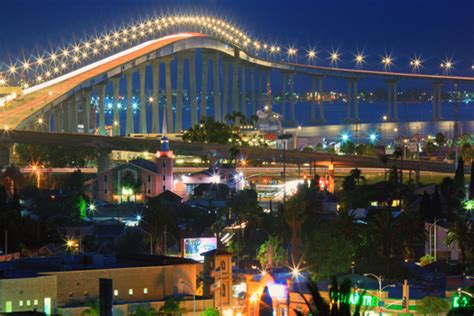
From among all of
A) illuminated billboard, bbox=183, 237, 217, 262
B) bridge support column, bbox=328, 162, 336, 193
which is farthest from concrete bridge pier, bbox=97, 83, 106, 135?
illuminated billboard, bbox=183, 237, 217, 262

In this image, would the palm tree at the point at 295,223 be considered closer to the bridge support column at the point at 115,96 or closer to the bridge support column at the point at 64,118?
the bridge support column at the point at 64,118

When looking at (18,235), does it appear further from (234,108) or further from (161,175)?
(234,108)

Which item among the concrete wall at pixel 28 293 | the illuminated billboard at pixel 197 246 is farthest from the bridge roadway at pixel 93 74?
the concrete wall at pixel 28 293

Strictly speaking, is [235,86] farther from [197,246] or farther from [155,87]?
[197,246]

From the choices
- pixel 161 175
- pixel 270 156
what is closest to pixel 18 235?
pixel 161 175

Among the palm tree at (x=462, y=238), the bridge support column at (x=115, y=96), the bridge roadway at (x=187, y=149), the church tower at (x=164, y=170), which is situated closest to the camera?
the palm tree at (x=462, y=238)

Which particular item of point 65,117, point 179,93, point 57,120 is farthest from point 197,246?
point 179,93

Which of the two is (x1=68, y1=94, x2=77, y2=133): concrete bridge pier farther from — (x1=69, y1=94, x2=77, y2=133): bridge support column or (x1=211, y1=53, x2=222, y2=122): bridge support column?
(x1=211, y1=53, x2=222, y2=122): bridge support column
